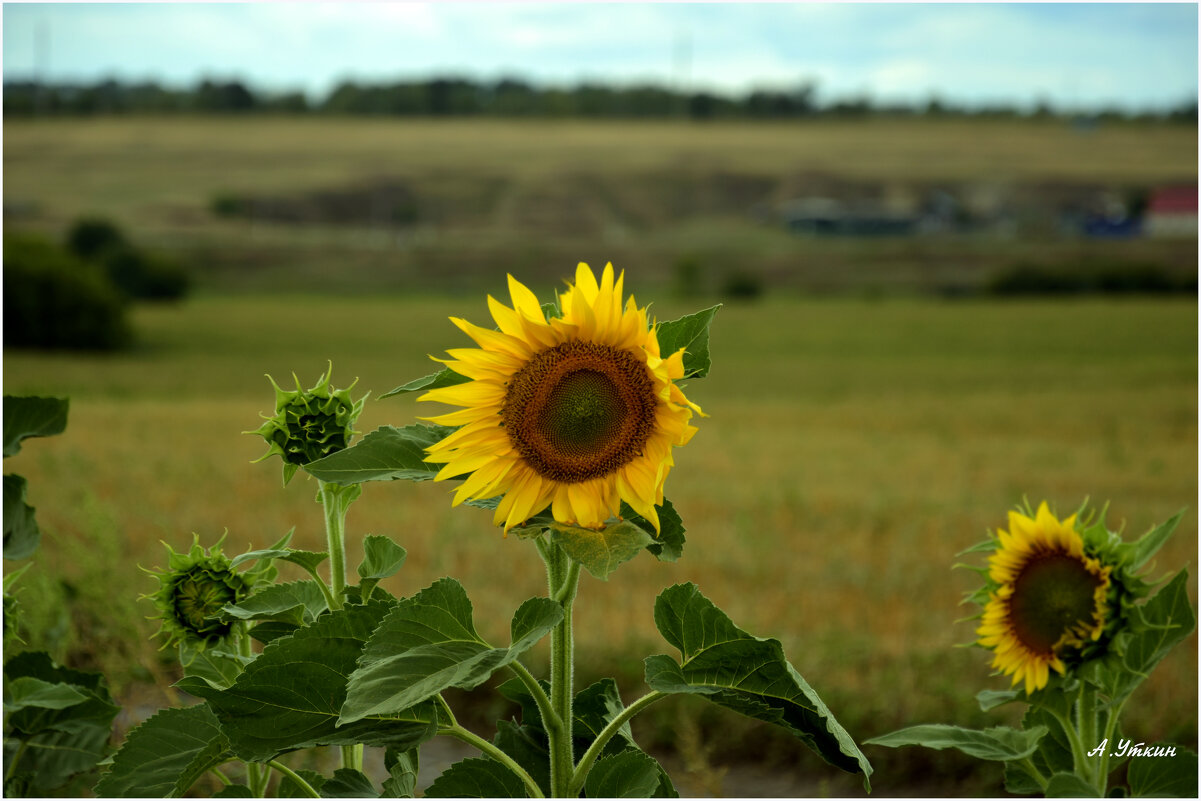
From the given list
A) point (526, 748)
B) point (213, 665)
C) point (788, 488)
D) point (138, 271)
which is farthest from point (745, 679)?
point (138, 271)

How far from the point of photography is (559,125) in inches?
2085

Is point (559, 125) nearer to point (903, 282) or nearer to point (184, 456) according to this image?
point (903, 282)

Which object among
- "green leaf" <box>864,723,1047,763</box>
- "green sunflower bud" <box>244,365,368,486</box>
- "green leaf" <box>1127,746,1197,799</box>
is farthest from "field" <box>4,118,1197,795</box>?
"green sunflower bud" <box>244,365,368,486</box>

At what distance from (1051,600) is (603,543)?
0.70m

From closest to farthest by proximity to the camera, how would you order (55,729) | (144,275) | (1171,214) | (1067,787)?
(1067,787) < (55,729) < (144,275) < (1171,214)

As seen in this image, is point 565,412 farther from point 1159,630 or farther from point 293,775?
point 1159,630

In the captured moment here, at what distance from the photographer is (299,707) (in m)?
1.04

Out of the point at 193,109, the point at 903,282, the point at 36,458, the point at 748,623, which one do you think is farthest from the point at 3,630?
the point at 193,109

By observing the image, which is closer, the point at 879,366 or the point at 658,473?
the point at 658,473

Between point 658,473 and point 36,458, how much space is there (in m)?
10.1

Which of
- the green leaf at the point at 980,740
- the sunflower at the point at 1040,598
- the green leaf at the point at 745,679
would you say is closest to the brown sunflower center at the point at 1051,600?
the sunflower at the point at 1040,598

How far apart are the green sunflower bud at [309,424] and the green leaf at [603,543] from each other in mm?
296

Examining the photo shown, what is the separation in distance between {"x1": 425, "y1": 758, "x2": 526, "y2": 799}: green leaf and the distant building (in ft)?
117

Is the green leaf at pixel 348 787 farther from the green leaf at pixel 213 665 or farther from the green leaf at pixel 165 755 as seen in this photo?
the green leaf at pixel 213 665
